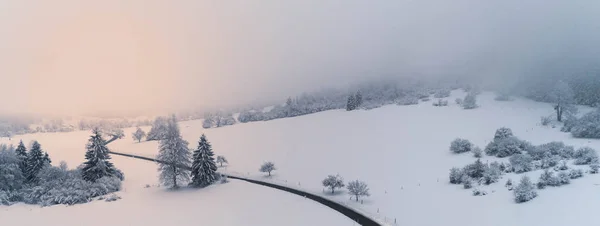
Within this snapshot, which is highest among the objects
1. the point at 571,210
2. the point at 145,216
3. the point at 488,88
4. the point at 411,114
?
the point at 488,88

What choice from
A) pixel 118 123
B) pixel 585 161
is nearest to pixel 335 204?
pixel 585 161

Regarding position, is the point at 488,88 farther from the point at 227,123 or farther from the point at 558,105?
the point at 227,123

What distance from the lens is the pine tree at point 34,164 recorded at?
58.9 metres

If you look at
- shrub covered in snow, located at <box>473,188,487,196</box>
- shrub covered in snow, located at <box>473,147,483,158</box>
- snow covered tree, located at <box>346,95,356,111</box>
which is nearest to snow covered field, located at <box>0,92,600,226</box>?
shrub covered in snow, located at <box>473,188,487,196</box>

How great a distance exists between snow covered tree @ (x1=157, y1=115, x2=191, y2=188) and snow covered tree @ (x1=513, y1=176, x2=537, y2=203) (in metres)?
46.0

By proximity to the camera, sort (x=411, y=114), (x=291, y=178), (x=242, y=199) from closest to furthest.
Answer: (x=242, y=199)
(x=291, y=178)
(x=411, y=114)

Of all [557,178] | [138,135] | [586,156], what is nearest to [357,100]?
[586,156]

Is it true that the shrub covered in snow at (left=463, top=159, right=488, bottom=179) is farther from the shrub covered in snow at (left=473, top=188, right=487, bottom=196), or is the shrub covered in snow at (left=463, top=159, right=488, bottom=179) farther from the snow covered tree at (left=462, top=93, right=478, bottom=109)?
the snow covered tree at (left=462, top=93, right=478, bottom=109)

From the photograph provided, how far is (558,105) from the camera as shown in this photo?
6188 cm

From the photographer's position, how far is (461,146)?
182 feet

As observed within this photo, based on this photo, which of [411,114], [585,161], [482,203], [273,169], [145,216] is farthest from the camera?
[411,114]

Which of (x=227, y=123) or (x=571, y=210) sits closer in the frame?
(x=571, y=210)

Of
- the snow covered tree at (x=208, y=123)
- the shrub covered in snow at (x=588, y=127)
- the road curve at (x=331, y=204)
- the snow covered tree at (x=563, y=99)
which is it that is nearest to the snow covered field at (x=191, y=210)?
the road curve at (x=331, y=204)

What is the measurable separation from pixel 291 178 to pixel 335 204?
1535 cm
